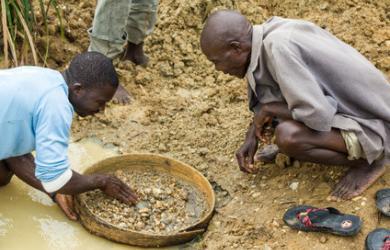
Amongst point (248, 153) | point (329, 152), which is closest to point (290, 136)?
point (329, 152)

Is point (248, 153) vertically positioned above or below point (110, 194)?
above

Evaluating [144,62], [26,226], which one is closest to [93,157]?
[26,226]

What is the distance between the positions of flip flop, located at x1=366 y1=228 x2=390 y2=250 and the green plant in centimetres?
234

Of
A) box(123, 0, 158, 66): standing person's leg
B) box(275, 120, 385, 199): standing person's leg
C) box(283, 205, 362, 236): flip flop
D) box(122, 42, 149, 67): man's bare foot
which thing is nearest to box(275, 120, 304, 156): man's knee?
box(275, 120, 385, 199): standing person's leg

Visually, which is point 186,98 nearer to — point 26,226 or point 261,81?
point 261,81

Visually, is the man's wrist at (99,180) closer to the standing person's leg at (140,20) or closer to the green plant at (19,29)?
the green plant at (19,29)

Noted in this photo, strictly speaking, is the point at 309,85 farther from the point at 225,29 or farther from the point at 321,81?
the point at 225,29

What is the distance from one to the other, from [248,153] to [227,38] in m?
0.73

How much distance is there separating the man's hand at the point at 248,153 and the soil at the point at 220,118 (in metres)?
0.15

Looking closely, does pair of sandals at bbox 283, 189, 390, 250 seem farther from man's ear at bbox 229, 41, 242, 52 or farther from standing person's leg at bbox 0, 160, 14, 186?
standing person's leg at bbox 0, 160, 14, 186

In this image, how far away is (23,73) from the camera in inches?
106

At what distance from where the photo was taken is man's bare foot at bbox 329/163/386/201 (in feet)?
9.84

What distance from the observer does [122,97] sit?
400 cm

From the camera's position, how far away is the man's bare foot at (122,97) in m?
3.98
